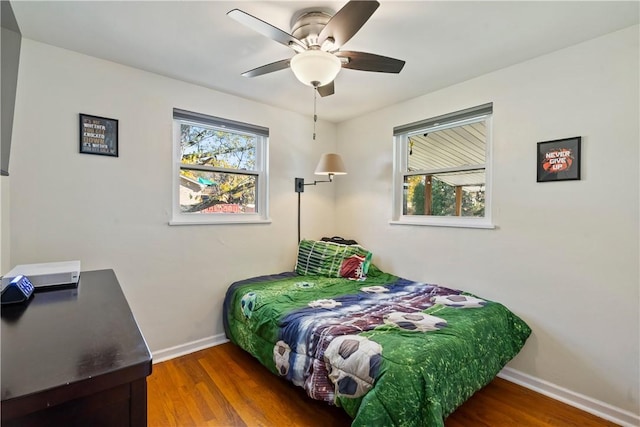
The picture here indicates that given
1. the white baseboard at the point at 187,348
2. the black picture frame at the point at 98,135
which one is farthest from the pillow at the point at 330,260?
the black picture frame at the point at 98,135

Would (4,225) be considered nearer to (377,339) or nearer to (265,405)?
(265,405)

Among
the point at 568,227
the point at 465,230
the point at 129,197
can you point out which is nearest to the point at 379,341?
the point at 465,230

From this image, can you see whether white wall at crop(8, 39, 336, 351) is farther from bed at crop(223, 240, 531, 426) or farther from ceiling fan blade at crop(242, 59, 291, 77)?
ceiling fan blade at crop(242, 59, 291, 77)

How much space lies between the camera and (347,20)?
52.8 inches

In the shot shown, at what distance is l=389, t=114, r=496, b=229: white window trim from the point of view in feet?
7.80

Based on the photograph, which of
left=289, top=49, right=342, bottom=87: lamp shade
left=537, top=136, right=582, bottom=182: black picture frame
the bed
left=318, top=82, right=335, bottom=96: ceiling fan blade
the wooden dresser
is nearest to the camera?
the wooden dresser

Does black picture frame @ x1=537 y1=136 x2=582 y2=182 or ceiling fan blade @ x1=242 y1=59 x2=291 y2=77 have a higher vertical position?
ceiling fan blade @ x1=242 y1=59 x2=291 y2=77

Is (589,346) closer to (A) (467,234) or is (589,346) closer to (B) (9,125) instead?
(A) (467,234)

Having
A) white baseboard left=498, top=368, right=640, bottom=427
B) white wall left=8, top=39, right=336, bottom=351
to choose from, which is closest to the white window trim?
white baseboard left=498, top=368, right=640, bottom=427

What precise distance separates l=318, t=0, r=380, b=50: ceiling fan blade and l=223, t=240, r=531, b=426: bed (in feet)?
5.07

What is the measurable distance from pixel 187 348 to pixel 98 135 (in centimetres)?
181

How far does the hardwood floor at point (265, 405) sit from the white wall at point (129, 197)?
1.67 feet

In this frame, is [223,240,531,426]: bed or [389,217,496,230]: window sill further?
[389,217,496,230]: window sill

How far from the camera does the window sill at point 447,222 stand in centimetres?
238
